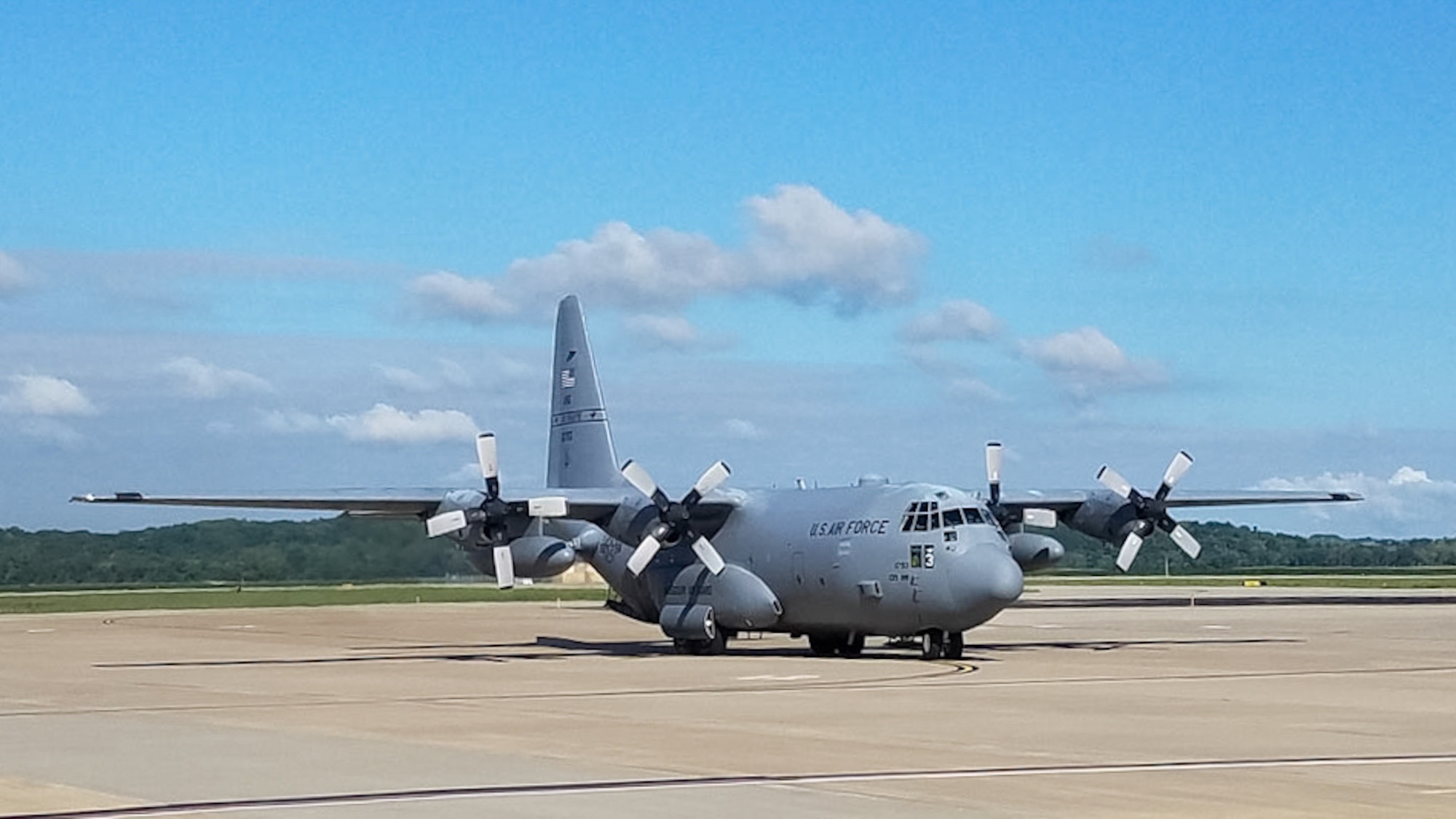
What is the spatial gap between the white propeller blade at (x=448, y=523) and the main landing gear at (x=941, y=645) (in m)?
8.58

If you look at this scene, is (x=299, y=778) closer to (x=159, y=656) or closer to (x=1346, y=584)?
(x=159, y=656)

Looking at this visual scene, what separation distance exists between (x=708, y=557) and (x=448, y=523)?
494 centimetres

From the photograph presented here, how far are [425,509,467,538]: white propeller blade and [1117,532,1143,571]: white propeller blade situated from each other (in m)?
12.9

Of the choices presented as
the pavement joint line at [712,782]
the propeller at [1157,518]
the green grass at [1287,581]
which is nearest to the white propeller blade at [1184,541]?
the propeller at [1157,518]

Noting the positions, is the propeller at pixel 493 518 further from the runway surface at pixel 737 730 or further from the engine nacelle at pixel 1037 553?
the engine nacelle at pixel 1037 553

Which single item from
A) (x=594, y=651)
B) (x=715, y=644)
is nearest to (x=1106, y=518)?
(x=715, y=644)

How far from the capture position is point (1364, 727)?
74.0ft

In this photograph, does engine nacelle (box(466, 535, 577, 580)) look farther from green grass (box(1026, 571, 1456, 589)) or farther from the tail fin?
green grass (box(1026, 571, 1456, 589))

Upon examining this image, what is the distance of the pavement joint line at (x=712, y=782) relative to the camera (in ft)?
50.3

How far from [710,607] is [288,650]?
A: 10631 millimetres

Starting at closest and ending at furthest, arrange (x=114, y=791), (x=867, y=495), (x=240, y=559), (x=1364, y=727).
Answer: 1. (x=114, y=791)
2. (x=1364, y=727)
3. (x=867, y=495)
4. (x=240, y=559)

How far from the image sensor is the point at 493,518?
3744cm

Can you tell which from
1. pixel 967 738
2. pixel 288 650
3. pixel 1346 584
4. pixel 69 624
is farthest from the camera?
pixel 1346 584

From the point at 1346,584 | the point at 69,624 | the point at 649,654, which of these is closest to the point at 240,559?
the point at 69,624
